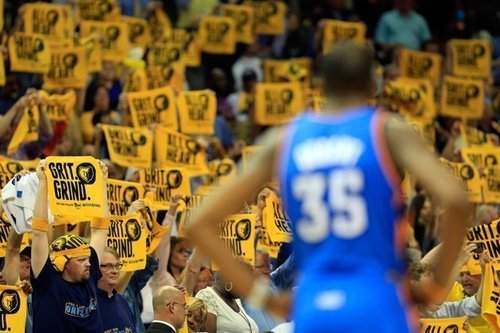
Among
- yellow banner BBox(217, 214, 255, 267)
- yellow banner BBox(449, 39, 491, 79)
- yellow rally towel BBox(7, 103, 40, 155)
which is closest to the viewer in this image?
yellow banner BBox(217, 214, 255, 267)

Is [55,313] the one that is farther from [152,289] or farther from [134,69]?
[134,69]

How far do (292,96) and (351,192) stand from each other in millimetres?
11835

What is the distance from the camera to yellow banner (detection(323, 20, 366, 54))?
19.0m

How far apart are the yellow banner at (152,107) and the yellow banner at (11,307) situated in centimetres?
502

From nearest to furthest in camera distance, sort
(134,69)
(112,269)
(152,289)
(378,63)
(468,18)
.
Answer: (112,269)
(152,289)
(134,69)
(378,63)
(468,18)

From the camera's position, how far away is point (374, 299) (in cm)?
465

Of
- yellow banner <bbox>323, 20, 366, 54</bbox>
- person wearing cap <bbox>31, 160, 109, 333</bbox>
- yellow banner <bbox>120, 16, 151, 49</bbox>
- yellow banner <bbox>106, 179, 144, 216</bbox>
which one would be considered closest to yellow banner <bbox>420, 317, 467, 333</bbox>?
yellow banner <bbox>106, 179, 144, 216</bbox>

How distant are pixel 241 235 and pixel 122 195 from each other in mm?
991

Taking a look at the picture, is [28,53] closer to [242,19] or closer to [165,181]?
[165,181]

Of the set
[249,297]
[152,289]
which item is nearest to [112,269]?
[152,289]

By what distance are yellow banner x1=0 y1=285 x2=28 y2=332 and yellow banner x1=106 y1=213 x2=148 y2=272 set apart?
2.94 feet

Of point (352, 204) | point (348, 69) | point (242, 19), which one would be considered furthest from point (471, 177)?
point (352, 204)

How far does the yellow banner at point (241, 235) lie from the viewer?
1066 centimetres

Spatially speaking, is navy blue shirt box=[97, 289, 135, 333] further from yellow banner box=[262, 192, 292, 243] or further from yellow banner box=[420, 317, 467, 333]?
yellow banner box=[420, 317, 467, 333]
